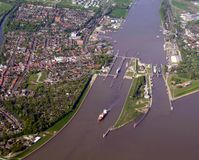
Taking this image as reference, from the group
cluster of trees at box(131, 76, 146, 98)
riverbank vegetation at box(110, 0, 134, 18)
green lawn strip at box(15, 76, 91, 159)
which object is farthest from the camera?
riverbank vegetation at box(110, 0, 134, 18)

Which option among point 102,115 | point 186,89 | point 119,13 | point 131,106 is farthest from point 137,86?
point 119,13

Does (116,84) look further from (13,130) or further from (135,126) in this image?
(13,130)

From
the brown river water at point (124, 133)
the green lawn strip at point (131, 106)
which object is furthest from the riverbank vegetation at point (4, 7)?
the green lawn strip at point (131, 106)

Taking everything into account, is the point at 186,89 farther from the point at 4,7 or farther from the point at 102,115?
the point at 4,7

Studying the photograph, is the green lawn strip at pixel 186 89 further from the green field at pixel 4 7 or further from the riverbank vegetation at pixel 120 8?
the green field at pixel 4 7

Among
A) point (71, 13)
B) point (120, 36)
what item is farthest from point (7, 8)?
point (120, 36)

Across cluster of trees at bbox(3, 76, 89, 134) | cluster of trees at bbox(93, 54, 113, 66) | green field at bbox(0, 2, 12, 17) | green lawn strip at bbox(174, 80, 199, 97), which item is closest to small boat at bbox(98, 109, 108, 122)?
cluster of trees at bbox(3, 76, 89, 134)

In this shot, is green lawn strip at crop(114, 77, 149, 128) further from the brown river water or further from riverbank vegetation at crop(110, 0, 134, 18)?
riverbank vegetation at crop(110, 0, 134, 18)
